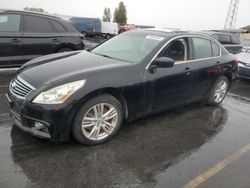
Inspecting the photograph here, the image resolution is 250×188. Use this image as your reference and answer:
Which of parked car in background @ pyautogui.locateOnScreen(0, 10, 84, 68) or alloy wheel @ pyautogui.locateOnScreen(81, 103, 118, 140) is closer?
alloy wheel @ pyautogui.locateOnScreen(81, 103, 118, 140)

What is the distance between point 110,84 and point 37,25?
13.6ft

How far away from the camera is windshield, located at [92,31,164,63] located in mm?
4742

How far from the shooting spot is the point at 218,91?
6.21 m

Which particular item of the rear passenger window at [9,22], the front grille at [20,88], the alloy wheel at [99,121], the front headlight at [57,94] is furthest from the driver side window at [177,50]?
the rear passenger window at [9,22]

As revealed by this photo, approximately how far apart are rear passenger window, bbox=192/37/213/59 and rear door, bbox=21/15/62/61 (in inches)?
144

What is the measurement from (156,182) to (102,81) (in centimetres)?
145

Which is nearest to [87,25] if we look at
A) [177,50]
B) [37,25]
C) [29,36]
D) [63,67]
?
[37,25]

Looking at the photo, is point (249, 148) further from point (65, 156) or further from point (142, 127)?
point (65, 156)

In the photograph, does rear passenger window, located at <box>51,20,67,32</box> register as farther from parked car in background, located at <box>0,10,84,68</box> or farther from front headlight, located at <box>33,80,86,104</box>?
front headlight, located at <box>33,80,86,104</box>

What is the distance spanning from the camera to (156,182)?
3.38 meters

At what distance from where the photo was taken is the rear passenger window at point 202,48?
216 inches

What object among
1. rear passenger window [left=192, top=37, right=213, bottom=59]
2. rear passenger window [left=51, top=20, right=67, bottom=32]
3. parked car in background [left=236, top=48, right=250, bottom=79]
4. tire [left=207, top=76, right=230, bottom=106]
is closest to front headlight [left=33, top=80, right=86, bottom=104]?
rear passenger window [left=192, top=37, right=213, bottom=59]

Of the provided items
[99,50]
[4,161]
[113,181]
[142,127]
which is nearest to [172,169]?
[113,181]

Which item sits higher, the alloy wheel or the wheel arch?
the wheel arch
